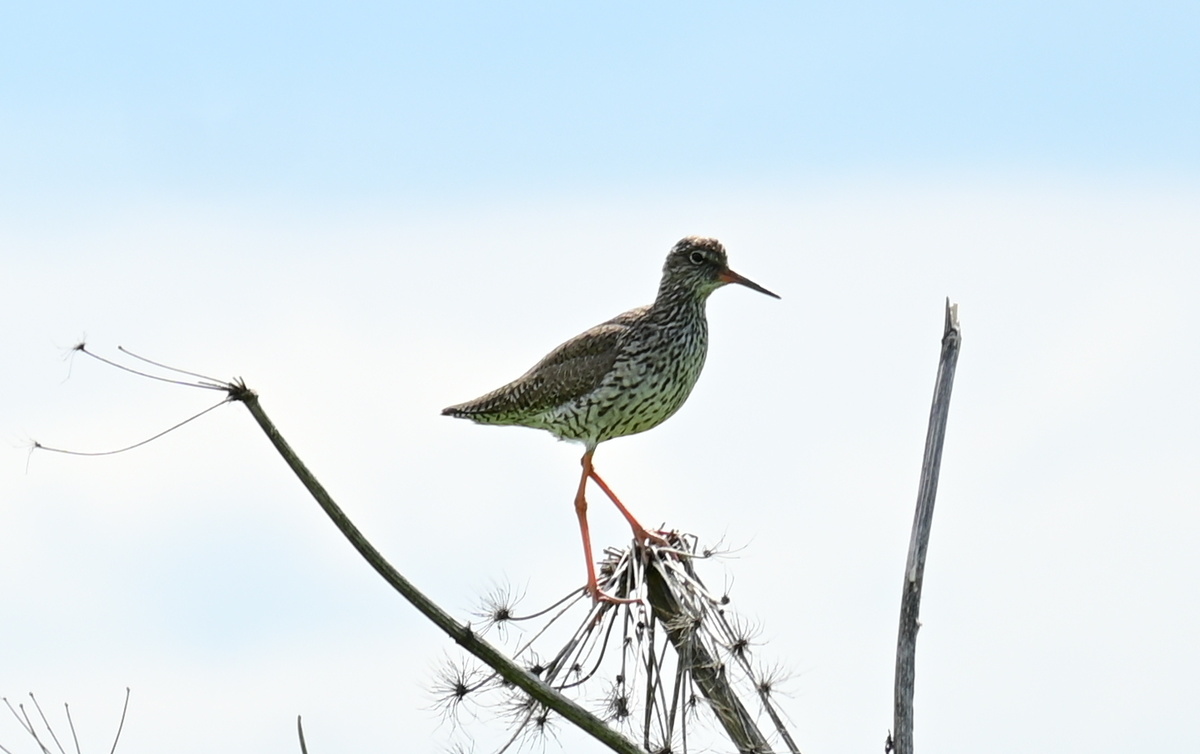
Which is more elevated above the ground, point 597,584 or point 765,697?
point 597,584

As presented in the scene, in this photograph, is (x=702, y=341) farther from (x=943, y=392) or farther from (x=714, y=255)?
(x=943, y=392)

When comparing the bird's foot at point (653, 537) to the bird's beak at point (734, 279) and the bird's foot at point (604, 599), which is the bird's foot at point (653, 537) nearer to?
the bird's foot at point (604, 599)

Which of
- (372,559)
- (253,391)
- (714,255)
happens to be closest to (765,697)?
(372,559)

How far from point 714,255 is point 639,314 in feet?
2.86

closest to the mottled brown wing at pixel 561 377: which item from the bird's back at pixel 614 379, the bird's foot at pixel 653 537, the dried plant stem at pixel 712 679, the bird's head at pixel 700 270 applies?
the bird's back at pixel 614 379

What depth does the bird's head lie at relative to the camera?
14.0m

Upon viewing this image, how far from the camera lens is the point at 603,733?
7.18m

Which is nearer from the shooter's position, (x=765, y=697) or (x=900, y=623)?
(x=900, y=623)

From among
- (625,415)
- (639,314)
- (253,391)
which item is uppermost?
(639,314)

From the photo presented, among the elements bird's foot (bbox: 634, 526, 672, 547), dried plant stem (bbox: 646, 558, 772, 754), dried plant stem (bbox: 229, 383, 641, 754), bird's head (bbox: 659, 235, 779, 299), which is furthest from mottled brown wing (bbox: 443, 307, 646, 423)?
dried plant stem (bbox: 229, 383, 641, 754)

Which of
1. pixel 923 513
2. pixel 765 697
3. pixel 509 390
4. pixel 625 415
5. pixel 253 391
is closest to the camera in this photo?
pixel 253 391

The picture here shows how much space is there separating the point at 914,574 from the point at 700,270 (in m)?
7.29

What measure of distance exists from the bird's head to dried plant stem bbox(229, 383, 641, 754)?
282 inches

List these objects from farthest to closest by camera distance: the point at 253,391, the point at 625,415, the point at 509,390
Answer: the point at 509,390 → the point at 625,415 → the point at 253,391
